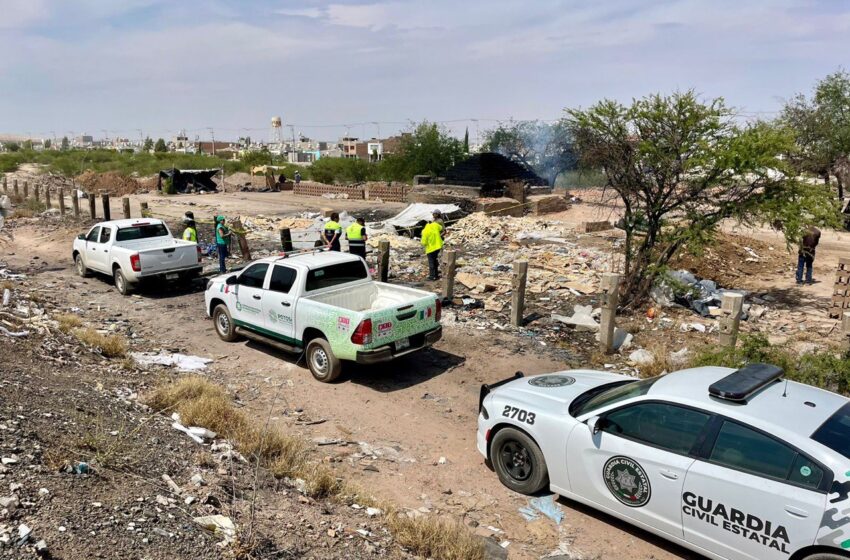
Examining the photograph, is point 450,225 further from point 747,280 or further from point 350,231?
point 747,280

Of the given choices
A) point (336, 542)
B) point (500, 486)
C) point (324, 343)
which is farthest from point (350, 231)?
point (336, 542)

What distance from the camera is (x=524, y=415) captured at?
6.35m

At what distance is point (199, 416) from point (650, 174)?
32.2 feet

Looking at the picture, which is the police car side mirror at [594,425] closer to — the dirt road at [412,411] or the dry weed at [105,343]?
the dirt road at [412,411]

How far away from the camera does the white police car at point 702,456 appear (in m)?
4.59

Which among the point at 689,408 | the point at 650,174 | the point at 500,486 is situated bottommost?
the point at 500,486

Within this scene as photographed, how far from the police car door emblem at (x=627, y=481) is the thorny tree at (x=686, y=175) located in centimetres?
803

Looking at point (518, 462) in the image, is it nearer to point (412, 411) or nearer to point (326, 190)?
point (412, 411)

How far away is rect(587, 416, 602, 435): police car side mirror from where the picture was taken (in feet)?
18.7

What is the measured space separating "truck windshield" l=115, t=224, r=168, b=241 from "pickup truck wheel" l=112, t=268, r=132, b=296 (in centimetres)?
90

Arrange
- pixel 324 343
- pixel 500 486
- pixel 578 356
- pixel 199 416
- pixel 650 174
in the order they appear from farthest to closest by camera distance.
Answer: pixel 650 174, pixel 578 356, pixel 324 343, pixel 199 416, pixel 500 486

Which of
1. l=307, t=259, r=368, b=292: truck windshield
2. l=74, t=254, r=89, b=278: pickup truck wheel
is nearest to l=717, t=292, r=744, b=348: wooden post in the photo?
l=307, t=259, r=368, b=292: truck windshield

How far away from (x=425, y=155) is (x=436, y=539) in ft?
132

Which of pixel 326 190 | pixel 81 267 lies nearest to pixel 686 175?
pixel 81 267
